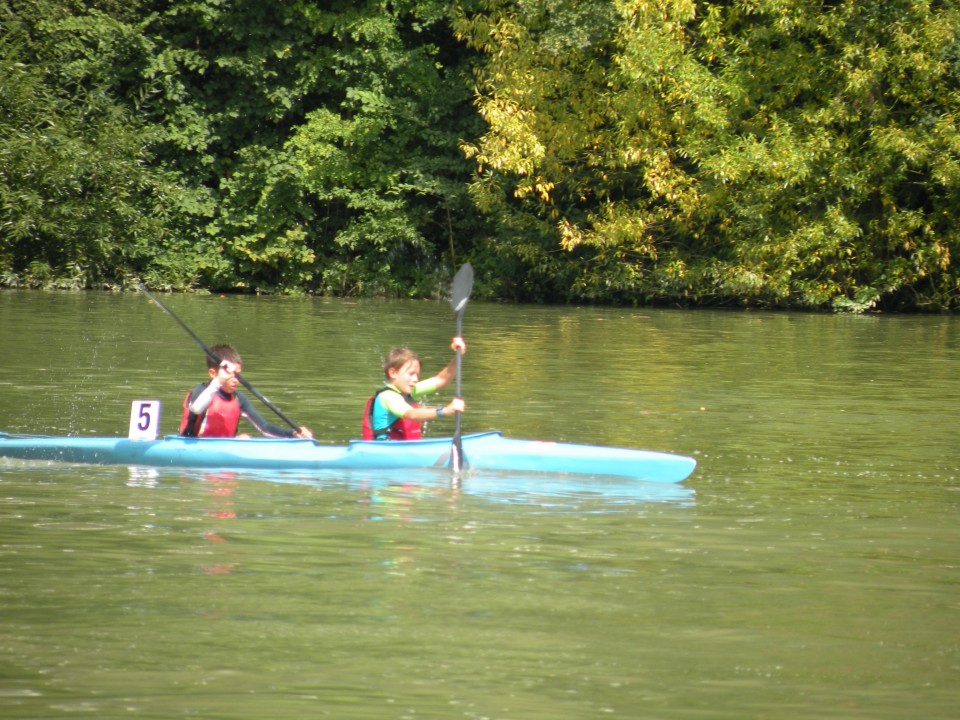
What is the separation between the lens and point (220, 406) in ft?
36.1

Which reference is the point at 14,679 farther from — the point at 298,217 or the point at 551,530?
the point at 298,217

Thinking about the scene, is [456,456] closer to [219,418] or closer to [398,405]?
[398,405]

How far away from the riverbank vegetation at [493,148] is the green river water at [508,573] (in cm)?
1449

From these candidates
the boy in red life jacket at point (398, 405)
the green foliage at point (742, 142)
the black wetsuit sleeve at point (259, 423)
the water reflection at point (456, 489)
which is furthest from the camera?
the green foliage at point (742, 142)

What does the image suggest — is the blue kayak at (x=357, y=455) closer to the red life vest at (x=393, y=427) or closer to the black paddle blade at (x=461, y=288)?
the red life vest at (x=393, y=427)

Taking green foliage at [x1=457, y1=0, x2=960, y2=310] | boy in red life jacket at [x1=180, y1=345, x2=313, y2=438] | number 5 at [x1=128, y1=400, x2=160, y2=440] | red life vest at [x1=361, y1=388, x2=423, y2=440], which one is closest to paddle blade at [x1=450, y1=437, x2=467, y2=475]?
red life vest at [x1=361, y1=388, x2=423, y2=440]

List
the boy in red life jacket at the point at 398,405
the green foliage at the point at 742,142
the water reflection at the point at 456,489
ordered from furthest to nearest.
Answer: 1. the green foliage at the point at 742,142
2. the boy in red life jacket at the point at 398,405
3. the water reflection at the point at 456,489

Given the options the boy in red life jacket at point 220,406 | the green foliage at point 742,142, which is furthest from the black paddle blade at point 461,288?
the green foliage at point 742,142

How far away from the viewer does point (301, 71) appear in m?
33.7

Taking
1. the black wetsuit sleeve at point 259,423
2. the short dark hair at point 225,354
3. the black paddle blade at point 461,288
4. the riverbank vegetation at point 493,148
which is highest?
the riverbank vegetation at point 493,148

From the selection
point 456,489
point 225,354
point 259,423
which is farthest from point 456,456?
point 225,354

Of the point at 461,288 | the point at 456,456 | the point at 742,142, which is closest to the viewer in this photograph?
the point at 456,456

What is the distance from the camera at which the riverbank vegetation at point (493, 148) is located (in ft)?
94.1

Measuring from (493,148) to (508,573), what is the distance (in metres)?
23.2
